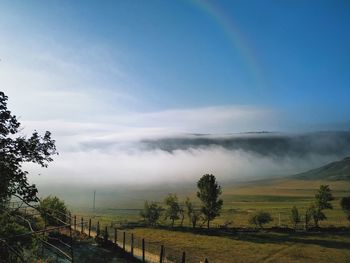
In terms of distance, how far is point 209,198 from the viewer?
11538 centimetres

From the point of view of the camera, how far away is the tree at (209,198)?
113312 mm

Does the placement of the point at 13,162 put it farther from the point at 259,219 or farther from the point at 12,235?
the point at 259,219

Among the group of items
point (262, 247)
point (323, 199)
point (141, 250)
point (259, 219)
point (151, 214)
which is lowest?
point (262, 247)

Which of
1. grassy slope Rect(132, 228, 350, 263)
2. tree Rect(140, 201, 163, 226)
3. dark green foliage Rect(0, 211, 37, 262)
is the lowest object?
grassy slope Rect(132, 228, 350, 263)

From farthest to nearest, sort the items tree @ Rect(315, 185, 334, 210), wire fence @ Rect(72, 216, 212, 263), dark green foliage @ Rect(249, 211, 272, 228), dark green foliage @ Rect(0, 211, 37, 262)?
tree @ Rect(315, 185, 334, 210)
dark green foliage @ Rect(249, 211, 272, 228)
wire fence @ Rect(72, 216, 212, 263)
dark green foliage @ Rect(0, 211, 37, 262)

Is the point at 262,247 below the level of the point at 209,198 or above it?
below

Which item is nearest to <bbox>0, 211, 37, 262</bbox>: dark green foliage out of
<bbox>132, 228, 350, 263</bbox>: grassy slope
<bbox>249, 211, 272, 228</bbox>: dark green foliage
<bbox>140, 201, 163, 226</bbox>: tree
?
<bbox>132, 228, 350, 263</bbox>: grassy slope

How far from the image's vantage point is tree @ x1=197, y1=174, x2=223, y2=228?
113 metres

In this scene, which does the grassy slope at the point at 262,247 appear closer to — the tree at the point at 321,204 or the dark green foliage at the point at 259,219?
the dark green foliage at the point at 259,219

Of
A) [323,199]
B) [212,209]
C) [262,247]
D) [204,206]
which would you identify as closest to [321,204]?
[323,199]

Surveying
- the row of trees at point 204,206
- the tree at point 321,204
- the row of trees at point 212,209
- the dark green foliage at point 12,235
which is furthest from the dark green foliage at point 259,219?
Answer: the dark green foliage at point 12,235

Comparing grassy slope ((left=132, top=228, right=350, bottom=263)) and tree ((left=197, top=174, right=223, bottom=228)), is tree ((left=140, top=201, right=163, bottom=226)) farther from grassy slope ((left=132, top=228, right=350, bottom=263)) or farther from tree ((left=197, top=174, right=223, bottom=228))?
grassy slope ((left=132, top=228, right=350, bottom=263))

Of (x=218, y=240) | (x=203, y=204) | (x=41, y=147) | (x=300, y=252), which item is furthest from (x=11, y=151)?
(x=203, y=204)

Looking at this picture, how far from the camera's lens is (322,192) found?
124438 mm
